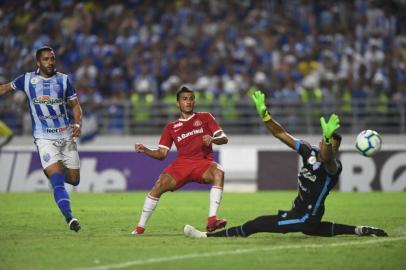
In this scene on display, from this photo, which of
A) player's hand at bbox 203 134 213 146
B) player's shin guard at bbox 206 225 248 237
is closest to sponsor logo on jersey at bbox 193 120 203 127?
player's hand at bbox 203 134 213 146

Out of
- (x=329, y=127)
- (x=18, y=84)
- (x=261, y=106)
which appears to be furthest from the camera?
(x=18, y=84)

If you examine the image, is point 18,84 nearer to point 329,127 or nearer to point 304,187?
point 304,187

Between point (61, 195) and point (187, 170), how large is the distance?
172cm

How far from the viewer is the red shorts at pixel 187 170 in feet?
41.0

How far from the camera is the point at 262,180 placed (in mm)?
23031

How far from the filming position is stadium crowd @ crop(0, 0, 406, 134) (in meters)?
24.9

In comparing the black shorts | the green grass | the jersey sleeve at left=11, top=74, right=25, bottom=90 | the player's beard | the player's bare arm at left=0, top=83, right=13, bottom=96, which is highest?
the player's beard

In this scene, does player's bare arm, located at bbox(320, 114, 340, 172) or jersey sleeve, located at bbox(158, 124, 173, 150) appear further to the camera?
jersey sleeve, located at bbox(158, 124, 173, 150)

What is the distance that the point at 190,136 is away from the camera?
12734 millimetres

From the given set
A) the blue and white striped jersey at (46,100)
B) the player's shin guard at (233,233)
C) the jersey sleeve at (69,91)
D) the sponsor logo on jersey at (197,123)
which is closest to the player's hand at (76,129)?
the blue and white striped jersey at (46,100)

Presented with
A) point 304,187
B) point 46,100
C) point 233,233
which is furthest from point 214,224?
point 46,100

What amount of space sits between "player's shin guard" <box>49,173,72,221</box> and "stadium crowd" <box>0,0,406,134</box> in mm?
11202

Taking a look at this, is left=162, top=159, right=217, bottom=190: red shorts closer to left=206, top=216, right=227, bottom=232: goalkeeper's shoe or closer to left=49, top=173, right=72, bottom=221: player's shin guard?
left=206, top=216, right=227, bottom=232: goalkeeper's shoe

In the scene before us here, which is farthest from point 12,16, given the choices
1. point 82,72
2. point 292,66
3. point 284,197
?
point 284,197
